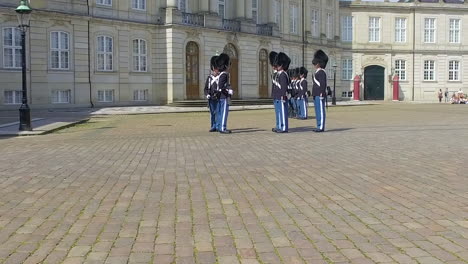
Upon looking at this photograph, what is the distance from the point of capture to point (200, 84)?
149 ft

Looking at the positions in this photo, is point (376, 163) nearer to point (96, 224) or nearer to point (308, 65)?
point (96, 224)

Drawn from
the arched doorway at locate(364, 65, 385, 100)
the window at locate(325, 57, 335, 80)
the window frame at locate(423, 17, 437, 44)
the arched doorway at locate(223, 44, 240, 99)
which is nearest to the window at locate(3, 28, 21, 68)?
the arched doorway at locate(223, 44, 240, 99)

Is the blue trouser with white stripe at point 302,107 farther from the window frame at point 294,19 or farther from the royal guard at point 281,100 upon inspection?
the window frame at point 294,19

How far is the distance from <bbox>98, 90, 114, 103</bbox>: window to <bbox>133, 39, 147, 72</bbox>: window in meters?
2.95

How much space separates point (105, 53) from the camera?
40.9 meters

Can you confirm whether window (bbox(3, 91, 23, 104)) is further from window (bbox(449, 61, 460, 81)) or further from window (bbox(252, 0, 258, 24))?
window (bbox(449, 61, 460, 81))

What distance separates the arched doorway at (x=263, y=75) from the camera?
173ft

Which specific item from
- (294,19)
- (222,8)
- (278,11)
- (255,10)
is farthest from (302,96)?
(294,19)

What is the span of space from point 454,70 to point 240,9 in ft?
114

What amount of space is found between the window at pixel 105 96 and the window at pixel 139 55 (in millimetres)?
2947

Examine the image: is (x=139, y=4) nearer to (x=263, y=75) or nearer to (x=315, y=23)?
(x=263, y=75)

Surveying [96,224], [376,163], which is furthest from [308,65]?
[96,224]

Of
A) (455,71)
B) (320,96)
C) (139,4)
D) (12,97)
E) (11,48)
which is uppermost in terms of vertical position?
(139,4)

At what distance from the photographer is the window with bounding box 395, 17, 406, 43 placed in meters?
69.6
